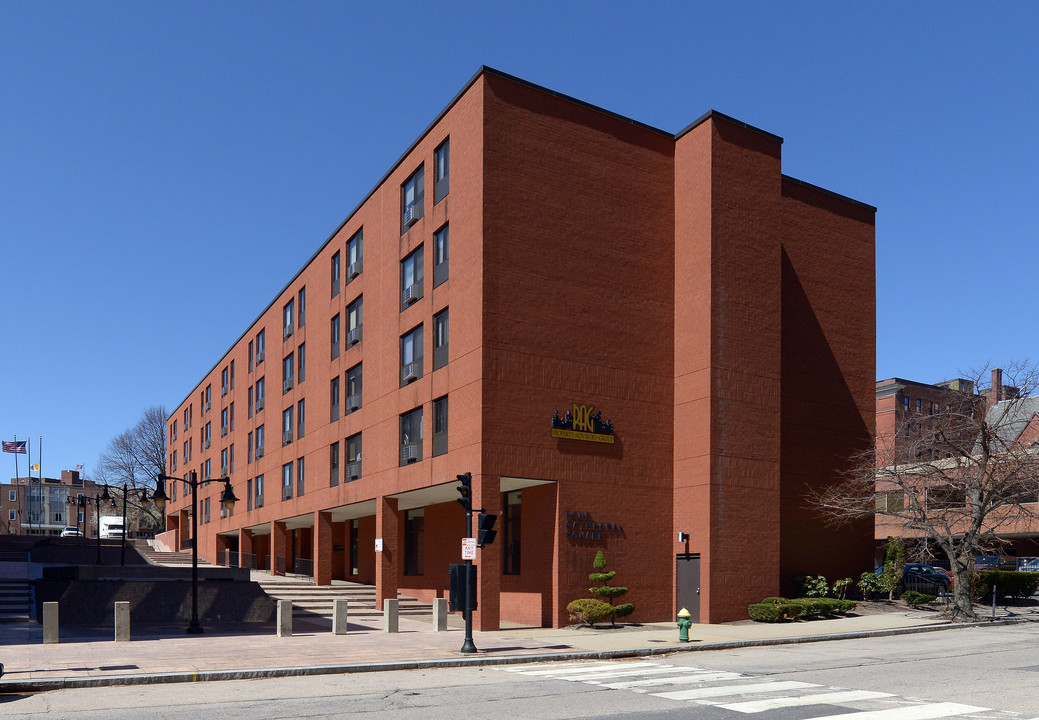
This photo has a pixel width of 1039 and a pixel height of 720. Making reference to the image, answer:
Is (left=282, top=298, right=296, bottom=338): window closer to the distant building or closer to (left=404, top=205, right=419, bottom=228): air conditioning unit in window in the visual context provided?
(left=404, top=205, right=419, bottom=228): air conditioning unit in window

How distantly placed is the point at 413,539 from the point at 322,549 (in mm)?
5839

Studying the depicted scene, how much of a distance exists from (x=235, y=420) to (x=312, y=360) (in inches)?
762

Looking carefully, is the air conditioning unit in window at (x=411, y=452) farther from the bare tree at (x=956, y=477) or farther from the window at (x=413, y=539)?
the bare tree at (x=956, y=477)

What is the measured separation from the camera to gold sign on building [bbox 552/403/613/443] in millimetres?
29828

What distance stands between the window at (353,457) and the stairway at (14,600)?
42.5ft

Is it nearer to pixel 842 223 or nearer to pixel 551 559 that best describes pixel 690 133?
pixel 842 223

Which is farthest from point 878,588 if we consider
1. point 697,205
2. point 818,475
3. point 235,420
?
point 235,420

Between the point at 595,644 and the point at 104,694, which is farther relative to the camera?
the point at 595,644

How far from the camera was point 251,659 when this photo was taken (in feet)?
65.3

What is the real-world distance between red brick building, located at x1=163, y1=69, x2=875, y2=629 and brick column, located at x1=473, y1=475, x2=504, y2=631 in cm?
7

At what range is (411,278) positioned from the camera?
35.8 metres

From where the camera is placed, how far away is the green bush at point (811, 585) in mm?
33000

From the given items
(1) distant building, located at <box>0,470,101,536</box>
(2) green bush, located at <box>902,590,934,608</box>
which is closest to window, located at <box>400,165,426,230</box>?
(2) green bush, located at <box>902,590,934,608</box>

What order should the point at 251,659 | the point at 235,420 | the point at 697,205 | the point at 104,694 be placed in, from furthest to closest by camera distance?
the point at 235,420
the point at 697,205
the point at 251,659
the point at 104,694
